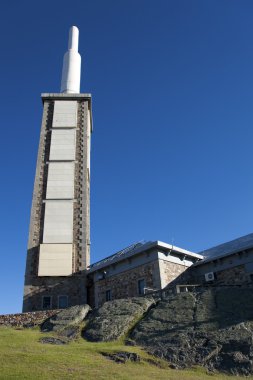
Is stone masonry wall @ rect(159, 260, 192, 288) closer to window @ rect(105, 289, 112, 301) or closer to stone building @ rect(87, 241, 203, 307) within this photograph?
stone building @ rect(87, 241, 203, 307)

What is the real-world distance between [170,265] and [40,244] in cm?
1310

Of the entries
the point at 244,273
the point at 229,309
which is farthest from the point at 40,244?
the point at 229,309

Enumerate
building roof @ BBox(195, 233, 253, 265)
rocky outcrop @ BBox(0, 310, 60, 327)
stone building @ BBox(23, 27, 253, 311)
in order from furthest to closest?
stone building @ BBox(23, 27, 253, 311) < building roof @ BBox(195, 233, 253, 265) < rocky outcrop @ BBox(0, 310, 60, 327)

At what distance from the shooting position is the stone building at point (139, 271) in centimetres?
3075

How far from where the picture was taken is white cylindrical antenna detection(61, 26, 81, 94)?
50.9 m

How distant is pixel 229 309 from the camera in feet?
71.9

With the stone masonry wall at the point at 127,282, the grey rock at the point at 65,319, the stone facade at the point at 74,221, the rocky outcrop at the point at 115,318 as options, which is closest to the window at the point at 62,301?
the stone facade at the point at 74,221

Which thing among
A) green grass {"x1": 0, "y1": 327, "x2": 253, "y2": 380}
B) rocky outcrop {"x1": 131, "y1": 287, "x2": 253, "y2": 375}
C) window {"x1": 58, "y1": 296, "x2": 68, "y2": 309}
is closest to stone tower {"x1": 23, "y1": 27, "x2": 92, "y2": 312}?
window {"x1": 58, "y1": 296, "x2": 68, "y2": 309}

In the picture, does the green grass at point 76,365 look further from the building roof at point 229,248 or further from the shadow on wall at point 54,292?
the shadow on wall at point 54,292

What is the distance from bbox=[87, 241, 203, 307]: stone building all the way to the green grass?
10.3 metres

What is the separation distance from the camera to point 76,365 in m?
16.5

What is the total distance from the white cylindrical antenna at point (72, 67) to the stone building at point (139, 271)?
24346mm

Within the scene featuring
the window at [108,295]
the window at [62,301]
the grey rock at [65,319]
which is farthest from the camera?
the window at [62,301]

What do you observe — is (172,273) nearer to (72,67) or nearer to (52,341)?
(52,341)
